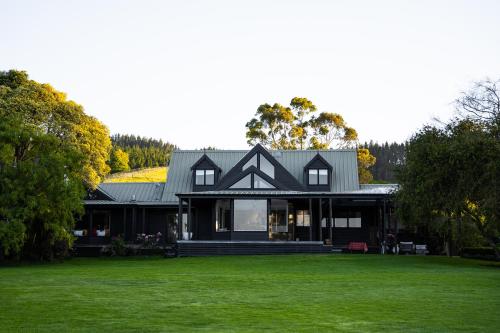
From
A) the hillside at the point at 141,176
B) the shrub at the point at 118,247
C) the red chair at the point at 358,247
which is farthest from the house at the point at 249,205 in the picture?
the hillside at the point at 141,176

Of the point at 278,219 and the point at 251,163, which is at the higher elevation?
the point at 251,163

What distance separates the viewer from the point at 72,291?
1748cm

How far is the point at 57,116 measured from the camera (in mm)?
40250

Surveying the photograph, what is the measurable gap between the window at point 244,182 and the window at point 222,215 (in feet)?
3.91

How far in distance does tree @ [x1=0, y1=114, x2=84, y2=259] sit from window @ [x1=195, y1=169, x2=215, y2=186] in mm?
11004

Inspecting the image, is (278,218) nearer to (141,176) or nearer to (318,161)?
(318,161)

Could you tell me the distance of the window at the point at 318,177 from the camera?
140 ft

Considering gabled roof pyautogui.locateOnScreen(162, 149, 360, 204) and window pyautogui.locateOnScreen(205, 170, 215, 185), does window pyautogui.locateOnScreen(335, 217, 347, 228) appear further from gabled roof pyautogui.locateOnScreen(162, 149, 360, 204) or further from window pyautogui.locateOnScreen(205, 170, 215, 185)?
window pyautogui.locateOnScreen(205, 170, 215, 185)

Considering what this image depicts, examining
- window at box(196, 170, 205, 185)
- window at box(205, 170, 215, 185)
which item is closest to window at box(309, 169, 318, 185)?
window at box(205, 170, 215, 185)

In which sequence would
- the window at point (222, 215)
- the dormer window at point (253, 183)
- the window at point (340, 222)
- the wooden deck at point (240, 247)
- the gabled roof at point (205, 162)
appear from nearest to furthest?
1. the wooden deck at point (240, 247)
2. the dormer window at point (253, 183)
3. the window at point (222, 215)
4. the window at point (340, 222)
5. the gabled roof at point (205, 162)

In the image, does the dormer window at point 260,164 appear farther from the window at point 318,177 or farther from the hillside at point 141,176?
the hillside at point 141,176

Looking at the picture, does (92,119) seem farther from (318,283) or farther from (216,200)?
(318,283)

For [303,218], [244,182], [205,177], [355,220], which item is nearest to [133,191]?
[205,177]

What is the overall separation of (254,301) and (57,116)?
28.0m
